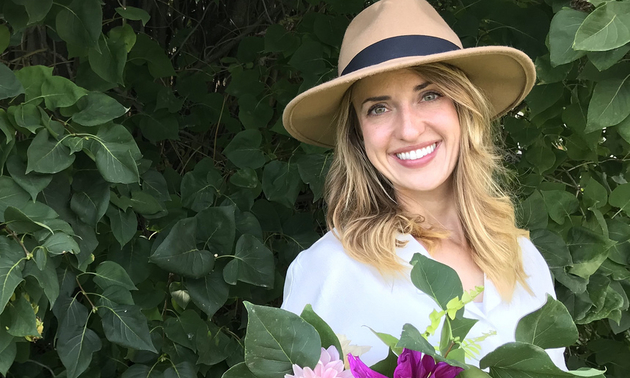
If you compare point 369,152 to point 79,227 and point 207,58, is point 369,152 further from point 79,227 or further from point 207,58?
point 207,58

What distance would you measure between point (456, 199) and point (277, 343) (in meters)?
0.84

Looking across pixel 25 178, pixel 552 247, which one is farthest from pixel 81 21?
pixel 552 247

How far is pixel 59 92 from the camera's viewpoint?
1291 mm

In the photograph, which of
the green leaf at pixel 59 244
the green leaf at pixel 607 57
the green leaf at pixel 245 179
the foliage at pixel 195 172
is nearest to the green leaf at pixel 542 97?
the foliage at pixel 195 172

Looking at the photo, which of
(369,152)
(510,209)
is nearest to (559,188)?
(510,209)

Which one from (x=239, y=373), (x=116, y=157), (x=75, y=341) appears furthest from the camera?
(x=75, y=341)

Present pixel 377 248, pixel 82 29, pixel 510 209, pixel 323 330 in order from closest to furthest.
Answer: pixel 323 330, pixel 377 248, pixel 82 29, pixel 510 209

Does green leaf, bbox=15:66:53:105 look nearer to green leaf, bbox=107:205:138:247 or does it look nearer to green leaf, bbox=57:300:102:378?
green leaf, bbox=107:205:138:247

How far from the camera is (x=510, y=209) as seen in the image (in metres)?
1.49

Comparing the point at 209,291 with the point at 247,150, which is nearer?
the point at 209,291

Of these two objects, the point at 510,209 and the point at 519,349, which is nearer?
the point at 519,349

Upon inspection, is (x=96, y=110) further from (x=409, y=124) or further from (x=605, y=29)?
(x=605, y=29)

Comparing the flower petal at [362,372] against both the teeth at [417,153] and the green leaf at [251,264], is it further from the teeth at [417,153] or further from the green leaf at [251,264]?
the green leaf at [251,264]

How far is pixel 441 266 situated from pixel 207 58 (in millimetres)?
1863
